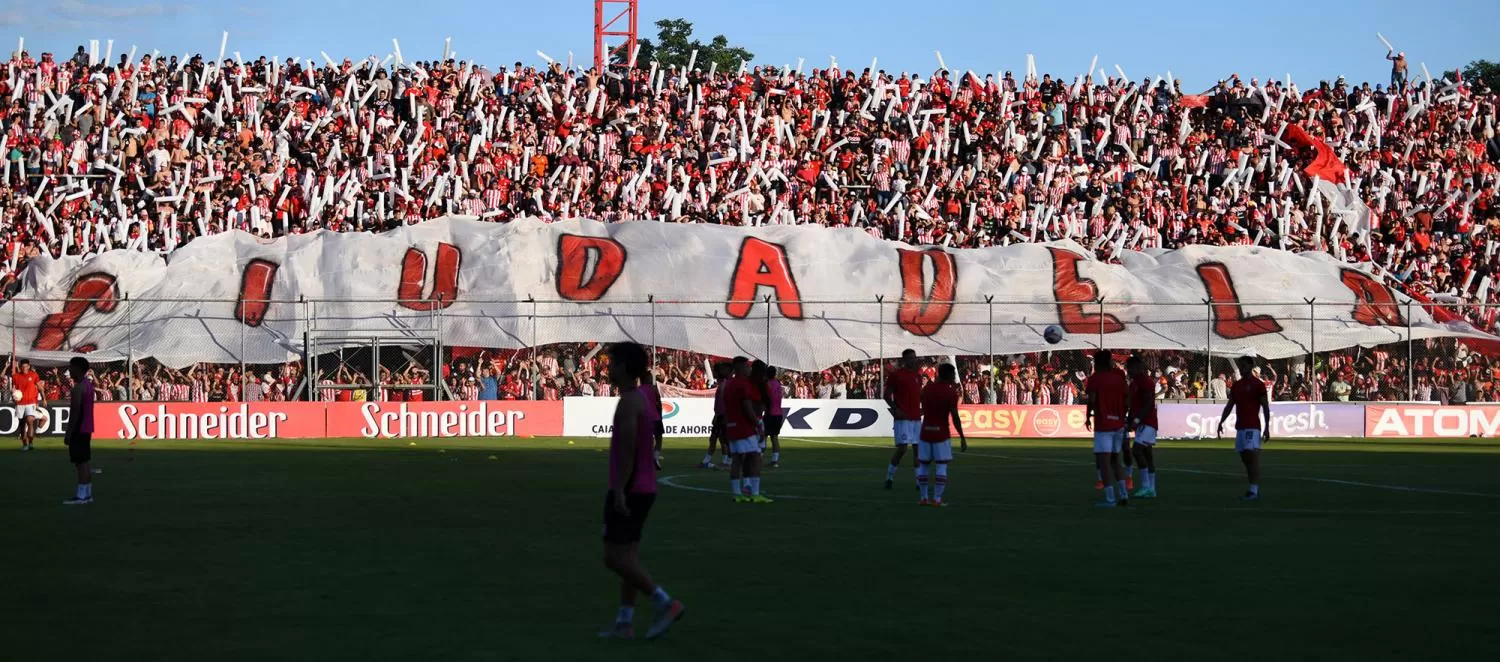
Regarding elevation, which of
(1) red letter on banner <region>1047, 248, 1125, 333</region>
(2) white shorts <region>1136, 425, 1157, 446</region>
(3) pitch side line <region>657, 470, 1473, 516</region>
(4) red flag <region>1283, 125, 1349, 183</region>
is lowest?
(3) pitch side line <region>657, 470, 1473, 516</region>

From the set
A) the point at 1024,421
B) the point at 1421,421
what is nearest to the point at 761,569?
the point at 1024,421

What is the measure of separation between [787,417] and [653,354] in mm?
3946

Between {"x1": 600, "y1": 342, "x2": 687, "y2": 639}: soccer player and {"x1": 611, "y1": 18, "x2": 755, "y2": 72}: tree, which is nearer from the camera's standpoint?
{"x1": 600, "y1": 342, "x2": 687, "y2": 639}: soccer player

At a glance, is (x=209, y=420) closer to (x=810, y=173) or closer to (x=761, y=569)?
(x=810, y=173)

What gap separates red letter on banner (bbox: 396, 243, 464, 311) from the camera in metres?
46.1

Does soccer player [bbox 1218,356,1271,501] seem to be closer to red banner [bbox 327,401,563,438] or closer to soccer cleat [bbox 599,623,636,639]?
soccer cleat [bbox 599,623,636,639]

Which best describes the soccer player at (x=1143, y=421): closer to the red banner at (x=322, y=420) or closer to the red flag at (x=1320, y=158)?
the red banner at (x=322, y=420)

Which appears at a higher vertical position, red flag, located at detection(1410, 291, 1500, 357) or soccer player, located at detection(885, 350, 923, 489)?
red flag, located at detection(1410, 291, 1500, 357)

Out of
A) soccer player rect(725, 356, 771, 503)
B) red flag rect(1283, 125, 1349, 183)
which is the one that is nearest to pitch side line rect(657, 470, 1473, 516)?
soccer player rect(725, 356, 771, 503)

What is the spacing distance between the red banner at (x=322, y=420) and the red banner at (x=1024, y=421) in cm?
1048

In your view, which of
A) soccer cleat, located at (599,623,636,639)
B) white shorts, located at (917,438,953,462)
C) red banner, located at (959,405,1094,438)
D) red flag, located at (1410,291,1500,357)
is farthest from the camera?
red flag, located at (1410,291,1500,357)

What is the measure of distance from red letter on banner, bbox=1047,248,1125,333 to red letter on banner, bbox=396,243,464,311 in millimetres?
15890

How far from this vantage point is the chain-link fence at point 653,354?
140 ft

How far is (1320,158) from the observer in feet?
183
